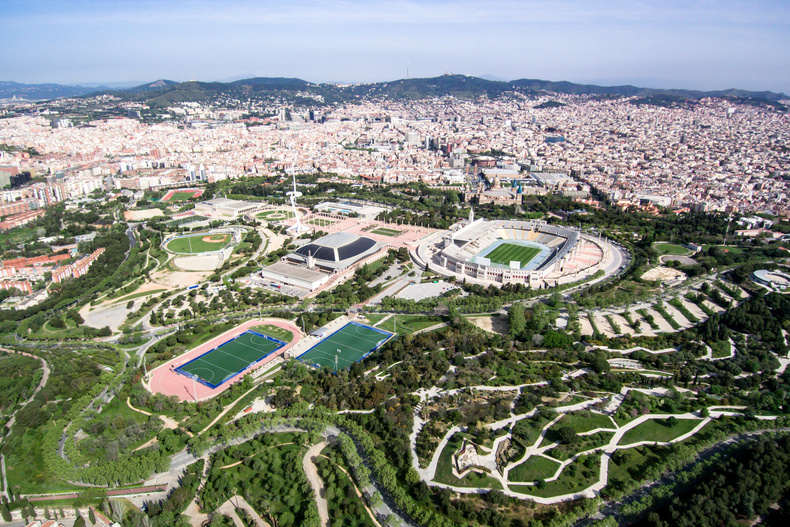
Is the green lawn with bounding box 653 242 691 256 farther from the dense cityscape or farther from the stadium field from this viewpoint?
the stadium field

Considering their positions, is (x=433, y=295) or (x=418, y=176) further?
(x=418, y=176)

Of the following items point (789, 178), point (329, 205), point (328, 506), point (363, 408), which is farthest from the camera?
point (789, 178)

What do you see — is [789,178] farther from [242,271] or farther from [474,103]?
[474,103]

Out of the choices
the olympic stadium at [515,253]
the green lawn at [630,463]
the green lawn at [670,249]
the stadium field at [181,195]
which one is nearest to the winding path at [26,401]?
the green lawn at [630,463]

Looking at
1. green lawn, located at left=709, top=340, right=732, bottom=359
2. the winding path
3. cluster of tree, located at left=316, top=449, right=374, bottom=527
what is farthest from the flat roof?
green lawn, located at left=709, top=340, right=732, bottom=359

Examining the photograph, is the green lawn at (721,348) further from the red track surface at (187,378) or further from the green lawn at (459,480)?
the red track surface at (187,378)

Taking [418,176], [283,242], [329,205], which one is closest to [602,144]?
[418,176]
